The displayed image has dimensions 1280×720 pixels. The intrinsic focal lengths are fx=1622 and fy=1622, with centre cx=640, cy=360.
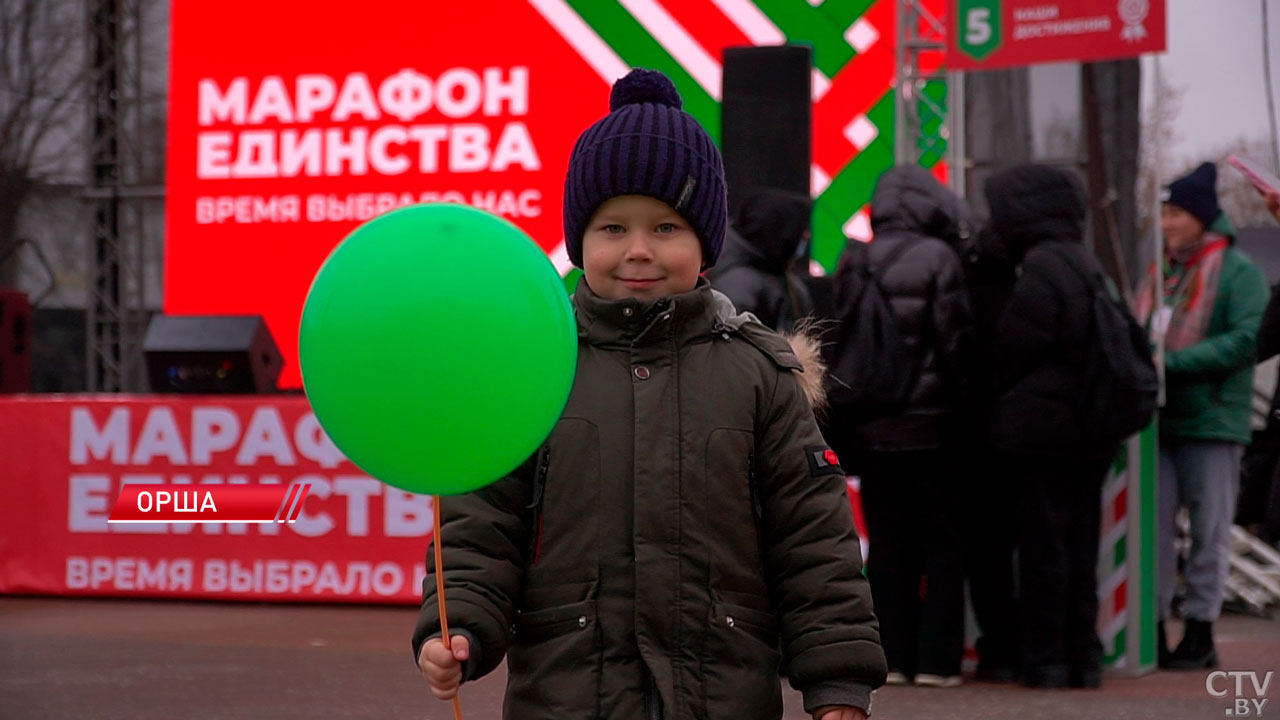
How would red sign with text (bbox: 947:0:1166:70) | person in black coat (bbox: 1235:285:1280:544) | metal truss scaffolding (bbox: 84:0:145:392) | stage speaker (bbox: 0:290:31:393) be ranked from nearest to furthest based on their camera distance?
1. person in black coat (bbox: 1235:285:1280:544)
2. red sign with text (bbox: 947:0:1166:70)
3. stage speaker (bbox: 0:290:31:393)
4. metal truss scaffolding (bbox: 84:0:145:392)

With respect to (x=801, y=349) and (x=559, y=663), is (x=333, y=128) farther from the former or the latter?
(x=559, y=663)

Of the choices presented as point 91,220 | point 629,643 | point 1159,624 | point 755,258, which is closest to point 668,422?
point 629,643

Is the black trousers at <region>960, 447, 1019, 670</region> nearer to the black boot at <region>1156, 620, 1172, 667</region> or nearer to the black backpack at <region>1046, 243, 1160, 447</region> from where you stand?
the black backpack at <region>1046, 243, 1160, 447</region>

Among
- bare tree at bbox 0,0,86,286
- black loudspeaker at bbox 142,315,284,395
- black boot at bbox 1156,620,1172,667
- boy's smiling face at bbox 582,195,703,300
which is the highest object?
bare tree at bbox 0,0,86,286

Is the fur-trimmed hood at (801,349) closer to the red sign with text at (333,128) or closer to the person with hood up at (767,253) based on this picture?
the person with hood up at (767,253)

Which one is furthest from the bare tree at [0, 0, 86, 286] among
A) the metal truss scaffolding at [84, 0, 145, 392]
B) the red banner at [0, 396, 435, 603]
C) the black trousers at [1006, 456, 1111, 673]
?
the black trousers at [1006, 456, 1111, 673]

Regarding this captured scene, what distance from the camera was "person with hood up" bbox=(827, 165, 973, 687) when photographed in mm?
5441

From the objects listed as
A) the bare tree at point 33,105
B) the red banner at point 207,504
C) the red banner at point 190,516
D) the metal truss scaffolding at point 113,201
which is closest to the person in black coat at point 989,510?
the red banner at point 190,516

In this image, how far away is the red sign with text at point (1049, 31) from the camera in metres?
5.81

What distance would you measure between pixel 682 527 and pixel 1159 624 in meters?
4.48

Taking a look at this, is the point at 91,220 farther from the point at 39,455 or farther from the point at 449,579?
the point at 449,579

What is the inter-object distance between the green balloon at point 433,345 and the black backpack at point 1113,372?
3684mm

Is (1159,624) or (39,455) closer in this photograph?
(1159,624)

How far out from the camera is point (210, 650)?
258 inches
